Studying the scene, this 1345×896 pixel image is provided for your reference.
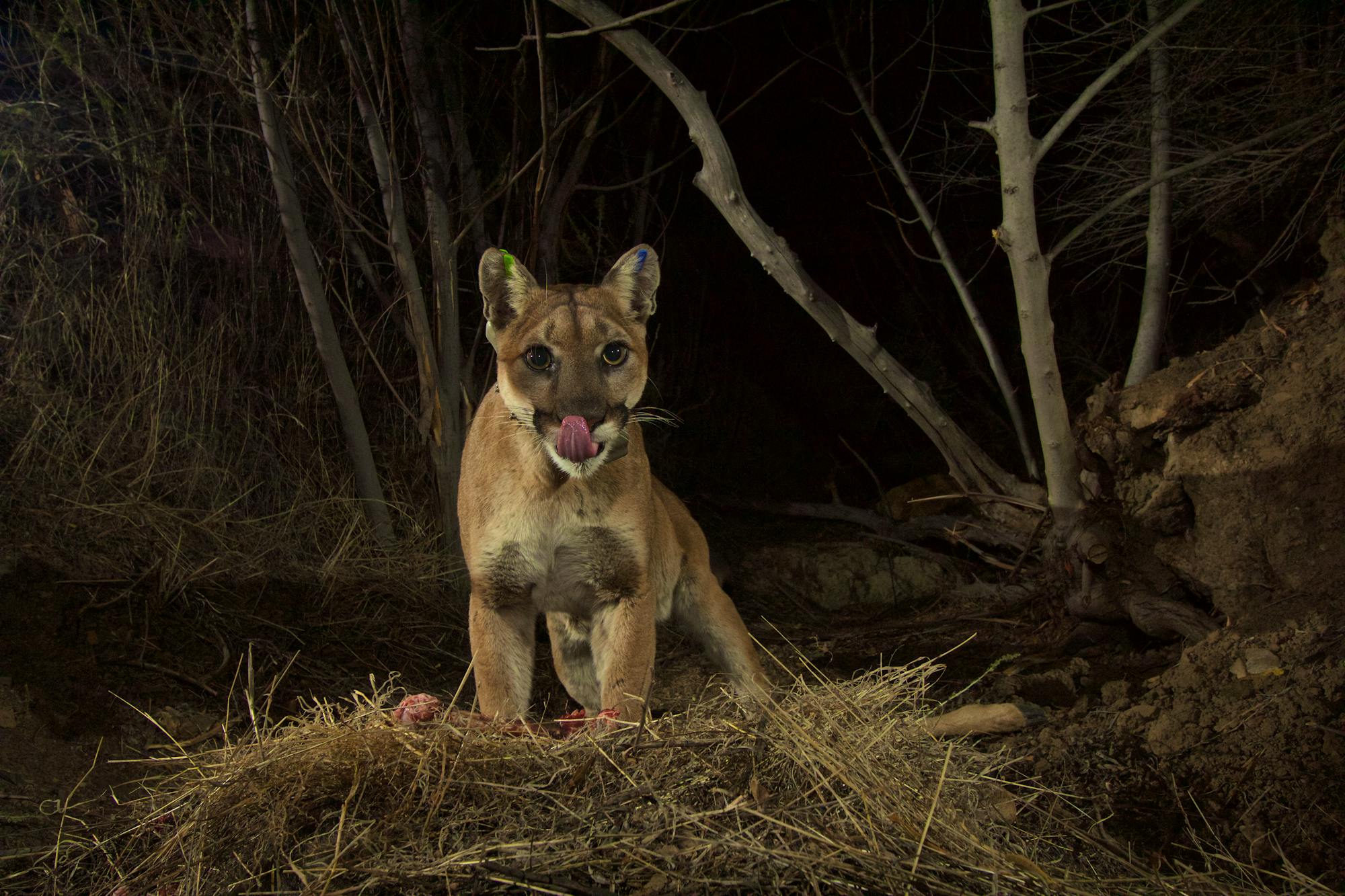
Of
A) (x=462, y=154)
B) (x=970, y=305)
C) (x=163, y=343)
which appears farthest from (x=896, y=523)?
(x=163, y=343)

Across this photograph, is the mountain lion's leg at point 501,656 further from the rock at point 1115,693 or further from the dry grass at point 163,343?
the rock at point 1115,693

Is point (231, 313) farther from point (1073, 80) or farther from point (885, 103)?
point (1073, 80)

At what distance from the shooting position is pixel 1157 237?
5160 millimetres


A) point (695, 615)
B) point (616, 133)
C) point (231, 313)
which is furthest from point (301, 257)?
point (695, 615)

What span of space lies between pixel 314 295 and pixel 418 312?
0.56 meters

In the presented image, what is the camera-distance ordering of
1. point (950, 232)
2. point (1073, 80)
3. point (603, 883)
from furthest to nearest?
1. point (950, 232)
2. point (1073, 80)
3. point (603, 883)

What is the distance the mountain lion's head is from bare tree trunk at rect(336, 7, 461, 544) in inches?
76.3

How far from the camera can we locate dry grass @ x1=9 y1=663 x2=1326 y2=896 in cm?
232

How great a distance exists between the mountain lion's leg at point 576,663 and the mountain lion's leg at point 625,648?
404 mm

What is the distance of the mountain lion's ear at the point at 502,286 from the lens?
12.6ft

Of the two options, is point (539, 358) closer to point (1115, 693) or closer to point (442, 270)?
point (442, 270)

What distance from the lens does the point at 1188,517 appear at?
4574 millimetres

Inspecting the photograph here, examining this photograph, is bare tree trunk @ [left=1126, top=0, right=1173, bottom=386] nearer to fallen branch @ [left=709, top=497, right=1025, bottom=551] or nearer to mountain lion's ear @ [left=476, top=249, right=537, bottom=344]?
fallen branch @ [left=709, top=497, right=1025, bottom=551]

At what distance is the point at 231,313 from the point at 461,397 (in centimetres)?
140
